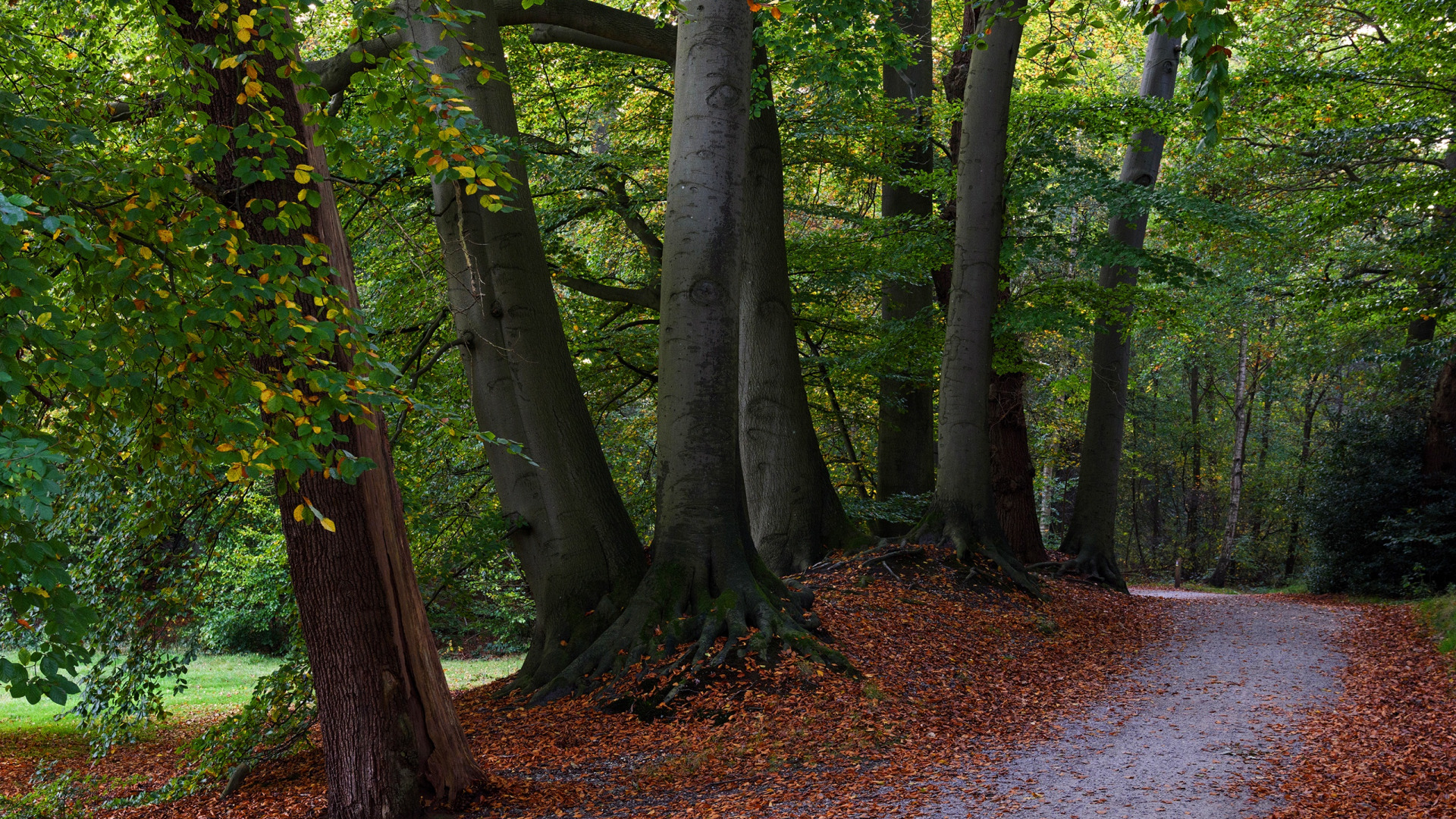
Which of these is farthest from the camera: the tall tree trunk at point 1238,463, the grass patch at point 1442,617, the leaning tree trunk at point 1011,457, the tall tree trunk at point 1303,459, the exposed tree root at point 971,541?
the tall tree trunk at point 1303,459

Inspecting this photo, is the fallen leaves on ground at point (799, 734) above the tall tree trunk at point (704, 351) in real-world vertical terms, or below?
below

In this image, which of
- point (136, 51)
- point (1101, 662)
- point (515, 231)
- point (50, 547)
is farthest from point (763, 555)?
point (50, 547)

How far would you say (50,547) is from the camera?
2367 millimetres

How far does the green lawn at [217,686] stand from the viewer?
12008 mm

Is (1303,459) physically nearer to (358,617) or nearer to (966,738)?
(966,738)

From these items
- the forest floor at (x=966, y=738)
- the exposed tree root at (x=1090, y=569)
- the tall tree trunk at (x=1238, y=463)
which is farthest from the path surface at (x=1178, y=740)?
the tall tree trunk at (x=1238, y=463)

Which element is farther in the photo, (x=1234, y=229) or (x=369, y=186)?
(x=1234, y=229)

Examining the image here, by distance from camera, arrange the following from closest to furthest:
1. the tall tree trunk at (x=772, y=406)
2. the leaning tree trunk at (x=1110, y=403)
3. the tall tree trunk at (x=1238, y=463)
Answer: the tall tree trunk at (x=772, y=406), the leaning tree trunk at (x=1110, y=403), the tall tree trunk at (x=1238, y=463)

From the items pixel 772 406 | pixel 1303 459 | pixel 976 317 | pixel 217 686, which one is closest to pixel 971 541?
pixel 976 317

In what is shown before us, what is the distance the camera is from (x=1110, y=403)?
14023 millimetres

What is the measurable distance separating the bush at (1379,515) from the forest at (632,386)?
78mm

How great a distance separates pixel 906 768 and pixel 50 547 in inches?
174

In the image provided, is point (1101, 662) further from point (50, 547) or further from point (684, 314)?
point (50, 547)

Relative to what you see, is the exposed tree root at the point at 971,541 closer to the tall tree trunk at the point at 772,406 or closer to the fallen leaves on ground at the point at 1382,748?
the tall tree trunk at the point at 772,406
